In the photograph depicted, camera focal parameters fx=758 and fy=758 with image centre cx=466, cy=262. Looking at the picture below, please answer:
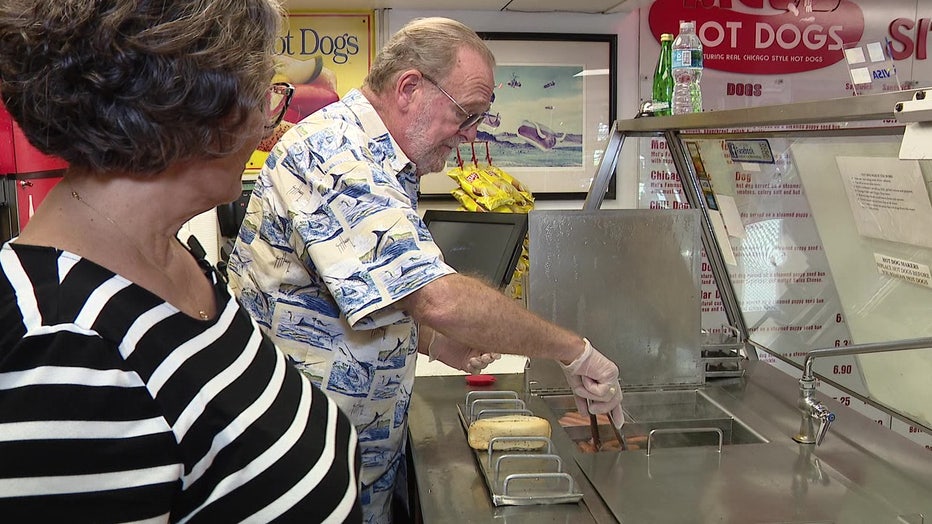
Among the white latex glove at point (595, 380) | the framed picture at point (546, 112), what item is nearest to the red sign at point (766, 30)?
the framed picture at point (546, 112)

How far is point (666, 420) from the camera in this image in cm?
159

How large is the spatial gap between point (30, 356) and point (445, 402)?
1150mm

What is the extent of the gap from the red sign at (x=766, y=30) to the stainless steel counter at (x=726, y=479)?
176 cm

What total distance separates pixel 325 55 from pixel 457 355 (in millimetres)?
1472

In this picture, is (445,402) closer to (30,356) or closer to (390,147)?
(390,147)

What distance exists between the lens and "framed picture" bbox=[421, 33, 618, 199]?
2689 mm

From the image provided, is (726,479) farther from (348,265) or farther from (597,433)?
(348,265)

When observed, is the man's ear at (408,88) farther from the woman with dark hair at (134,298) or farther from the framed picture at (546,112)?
the framed picture at (546,112)

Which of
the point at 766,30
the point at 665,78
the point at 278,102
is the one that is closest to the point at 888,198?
the point at 665,78

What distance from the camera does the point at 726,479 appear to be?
1.18 m

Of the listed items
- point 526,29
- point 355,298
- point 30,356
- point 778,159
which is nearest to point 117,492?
point 30,356

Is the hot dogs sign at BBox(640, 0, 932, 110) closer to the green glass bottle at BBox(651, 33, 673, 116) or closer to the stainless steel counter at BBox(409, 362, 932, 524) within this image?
the green glass bottle at BBox(651, 33, 673, 116)

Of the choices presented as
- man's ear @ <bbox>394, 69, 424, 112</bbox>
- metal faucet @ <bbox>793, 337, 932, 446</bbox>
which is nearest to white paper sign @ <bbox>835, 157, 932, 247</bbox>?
metal faucet @ <bbox>793, 337, 932, 446</bbox>

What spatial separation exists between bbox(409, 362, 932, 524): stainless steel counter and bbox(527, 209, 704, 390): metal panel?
0.23m
